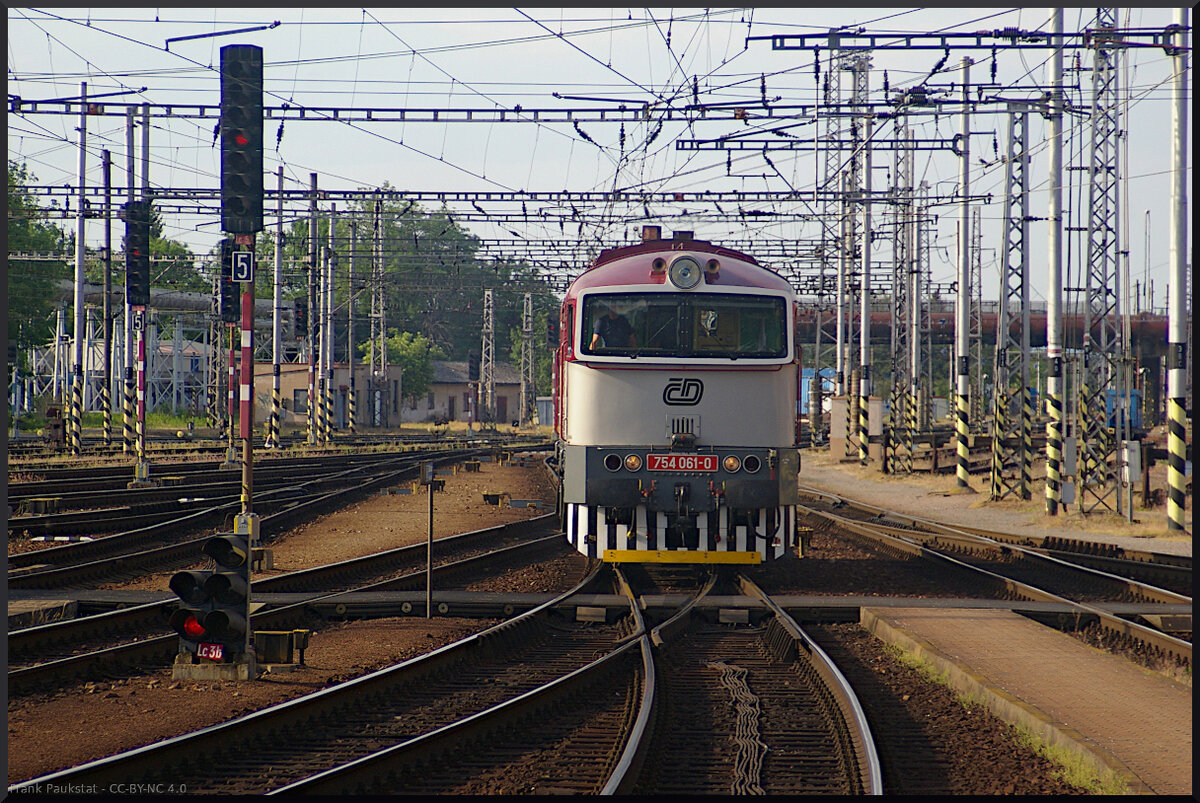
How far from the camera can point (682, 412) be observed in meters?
13.1

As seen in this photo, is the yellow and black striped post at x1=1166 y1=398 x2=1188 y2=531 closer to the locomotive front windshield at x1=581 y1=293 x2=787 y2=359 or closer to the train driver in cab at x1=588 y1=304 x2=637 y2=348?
the locomotive front windshield at x1=581 y1=293 x2=787 y2=359

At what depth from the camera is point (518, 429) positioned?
72625 mm

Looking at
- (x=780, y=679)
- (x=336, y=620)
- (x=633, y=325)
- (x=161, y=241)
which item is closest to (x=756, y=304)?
(x=633, y=325)

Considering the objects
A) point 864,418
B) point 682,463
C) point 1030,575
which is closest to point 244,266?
point 682,463

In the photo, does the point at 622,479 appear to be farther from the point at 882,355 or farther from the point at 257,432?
the point at 882,355

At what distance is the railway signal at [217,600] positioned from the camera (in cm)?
876

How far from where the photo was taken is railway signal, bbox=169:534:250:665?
8.76m

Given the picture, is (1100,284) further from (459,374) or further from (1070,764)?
(459,374)

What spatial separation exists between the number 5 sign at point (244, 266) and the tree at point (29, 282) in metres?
33.0

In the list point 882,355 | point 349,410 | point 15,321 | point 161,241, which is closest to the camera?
point 15,321

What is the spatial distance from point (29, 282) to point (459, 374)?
46385 millimetres

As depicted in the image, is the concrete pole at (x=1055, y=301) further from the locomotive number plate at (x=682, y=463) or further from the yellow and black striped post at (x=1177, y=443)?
the locomotive number plate at (x=682, y=463)

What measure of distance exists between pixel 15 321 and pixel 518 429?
3145 centimetres

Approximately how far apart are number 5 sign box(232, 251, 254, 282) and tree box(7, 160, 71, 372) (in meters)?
33.0
